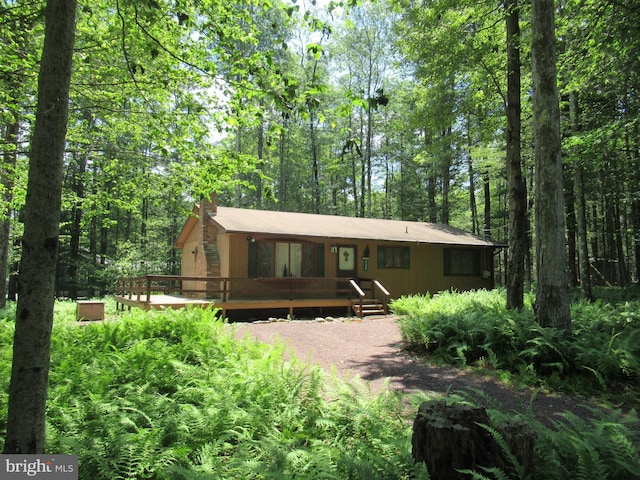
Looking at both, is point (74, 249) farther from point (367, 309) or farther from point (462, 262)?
point (462, 262)

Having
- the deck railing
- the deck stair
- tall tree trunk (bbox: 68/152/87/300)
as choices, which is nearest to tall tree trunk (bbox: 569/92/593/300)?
the deck stair

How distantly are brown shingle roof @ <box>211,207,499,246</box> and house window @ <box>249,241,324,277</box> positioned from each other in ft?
2.59

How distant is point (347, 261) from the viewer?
17188 mm

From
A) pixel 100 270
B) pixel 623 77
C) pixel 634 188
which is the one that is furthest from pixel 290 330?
pixel 100 270

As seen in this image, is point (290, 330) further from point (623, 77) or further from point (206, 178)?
point (623, 77)

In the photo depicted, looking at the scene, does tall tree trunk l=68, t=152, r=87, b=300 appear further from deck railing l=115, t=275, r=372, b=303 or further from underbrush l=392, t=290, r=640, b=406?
underbrush l=392, t=290, r=640, b=406

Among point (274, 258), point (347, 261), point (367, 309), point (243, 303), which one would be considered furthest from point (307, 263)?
point (243, 303)

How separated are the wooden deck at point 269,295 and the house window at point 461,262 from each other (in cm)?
484

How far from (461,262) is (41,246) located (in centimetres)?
2019

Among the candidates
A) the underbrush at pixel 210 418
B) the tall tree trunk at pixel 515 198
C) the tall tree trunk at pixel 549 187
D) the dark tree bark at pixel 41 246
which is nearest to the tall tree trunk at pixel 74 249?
the underbrush at pixel 210 418

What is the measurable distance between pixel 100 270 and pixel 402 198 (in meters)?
24.2

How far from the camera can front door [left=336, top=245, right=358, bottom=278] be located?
1698cm

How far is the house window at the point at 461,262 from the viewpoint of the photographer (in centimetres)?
1975

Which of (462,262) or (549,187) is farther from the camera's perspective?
(462,262)
